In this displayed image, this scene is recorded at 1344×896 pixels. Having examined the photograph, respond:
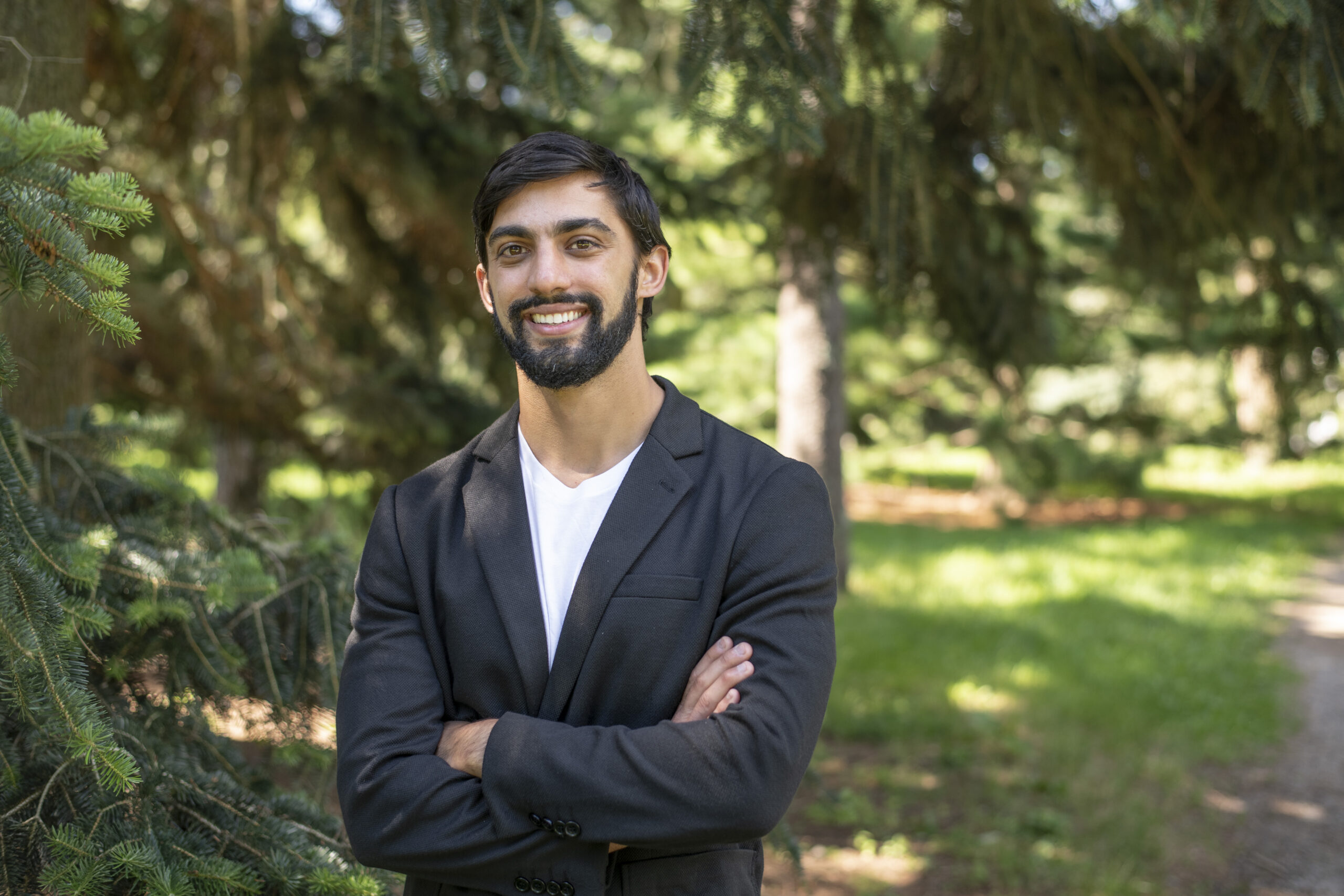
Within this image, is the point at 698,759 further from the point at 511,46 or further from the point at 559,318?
the point at 511,46

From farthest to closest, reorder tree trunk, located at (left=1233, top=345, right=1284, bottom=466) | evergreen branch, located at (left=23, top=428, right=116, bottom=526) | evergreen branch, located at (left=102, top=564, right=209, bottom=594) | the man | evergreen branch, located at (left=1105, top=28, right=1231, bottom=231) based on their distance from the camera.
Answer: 1. tree trunk, located at (left=1233, top=345, right=1284, bottom=466)
2. evergreen branch, located at (left=1105, top=28, right=1231, bottom=231)
3. evergreen branch, located at (left=23, top=428, right=116, bottom=526)
4. evergreen branch, located at (left=102, top=564, right=209, bottom=594)
5. the man

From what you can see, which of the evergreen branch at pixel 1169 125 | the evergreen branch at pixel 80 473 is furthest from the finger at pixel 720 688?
the evergreen branch at pixel 1169 125

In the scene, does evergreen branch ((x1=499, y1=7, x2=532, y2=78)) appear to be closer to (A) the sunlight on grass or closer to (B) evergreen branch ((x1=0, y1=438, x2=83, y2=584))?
(B) evergreen branch ((x1=0, y1=438, x2=83, y2=584))

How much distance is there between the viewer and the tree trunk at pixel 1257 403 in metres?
4.75

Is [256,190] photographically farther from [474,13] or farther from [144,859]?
[144,859]

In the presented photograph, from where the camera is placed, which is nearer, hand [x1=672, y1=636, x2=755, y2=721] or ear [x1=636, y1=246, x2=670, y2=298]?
hand [x1=672, y1=636, x2=755, y2=721]

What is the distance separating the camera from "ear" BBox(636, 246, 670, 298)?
2.10 m

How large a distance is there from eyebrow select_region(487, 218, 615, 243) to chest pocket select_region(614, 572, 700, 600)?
0.67 metres

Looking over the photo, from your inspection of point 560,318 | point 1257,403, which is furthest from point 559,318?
point 1257,403

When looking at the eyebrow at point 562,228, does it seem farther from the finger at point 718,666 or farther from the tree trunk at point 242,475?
the tree trunk at point 242,475

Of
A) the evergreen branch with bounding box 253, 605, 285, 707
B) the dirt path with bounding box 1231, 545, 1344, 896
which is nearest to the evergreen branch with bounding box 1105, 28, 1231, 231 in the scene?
the dirt path with bounding box 1231, 545, 1344, 896

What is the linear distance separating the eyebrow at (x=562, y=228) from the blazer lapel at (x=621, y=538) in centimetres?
42

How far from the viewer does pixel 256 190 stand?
4.99 metres

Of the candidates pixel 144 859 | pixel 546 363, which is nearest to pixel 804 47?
pixel 546 363
